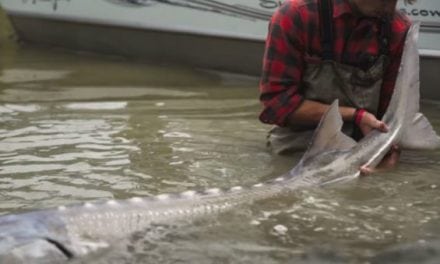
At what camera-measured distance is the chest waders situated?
3559 mm

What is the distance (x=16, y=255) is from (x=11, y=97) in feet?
11.4

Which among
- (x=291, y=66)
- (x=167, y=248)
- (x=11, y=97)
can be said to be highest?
(x=291, y=66)

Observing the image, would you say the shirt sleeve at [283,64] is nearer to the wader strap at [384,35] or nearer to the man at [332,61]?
the man at [332,61]

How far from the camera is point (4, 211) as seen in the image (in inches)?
119

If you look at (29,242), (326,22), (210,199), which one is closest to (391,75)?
(326,22)

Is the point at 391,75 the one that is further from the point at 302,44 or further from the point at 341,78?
the point at 302,44

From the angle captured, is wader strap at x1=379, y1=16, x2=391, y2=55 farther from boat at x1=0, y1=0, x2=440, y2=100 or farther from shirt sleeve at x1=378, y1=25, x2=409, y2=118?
boat at x1=0, y1=0, x2=440, y2=100

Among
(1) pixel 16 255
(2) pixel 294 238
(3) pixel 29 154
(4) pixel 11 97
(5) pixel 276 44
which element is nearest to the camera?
(1) pixel 16 255

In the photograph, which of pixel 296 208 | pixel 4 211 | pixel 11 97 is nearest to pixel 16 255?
pixel 4 211

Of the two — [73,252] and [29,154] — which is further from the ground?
[73,252]

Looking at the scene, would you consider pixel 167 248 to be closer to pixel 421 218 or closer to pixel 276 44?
pixel 421 218

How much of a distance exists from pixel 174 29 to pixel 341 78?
3.45 metres

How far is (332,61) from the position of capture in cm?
359

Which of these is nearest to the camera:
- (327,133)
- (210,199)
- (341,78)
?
(210,199)
